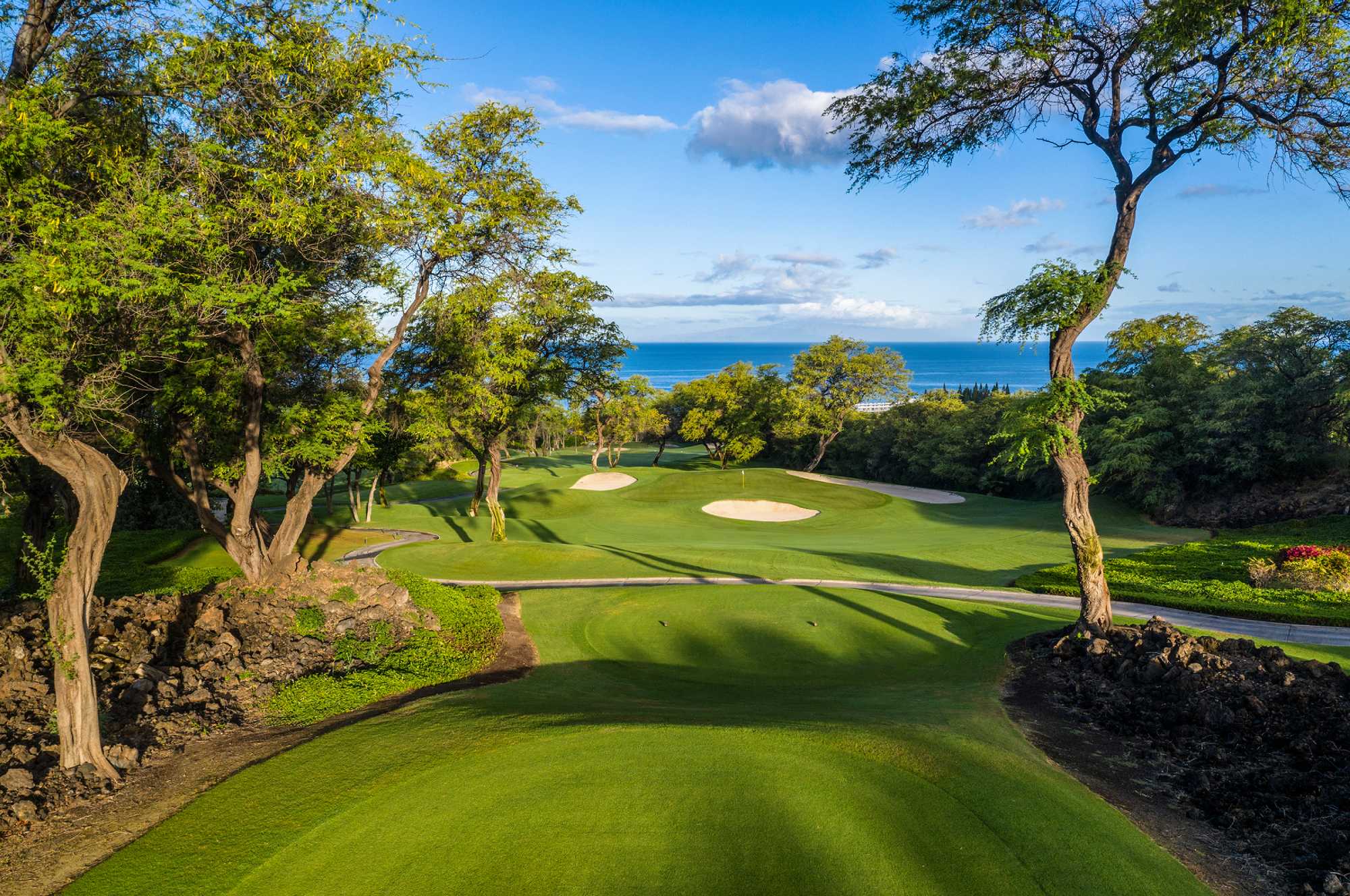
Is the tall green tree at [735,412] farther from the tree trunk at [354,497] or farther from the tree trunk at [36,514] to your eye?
the tree trunk at [36,514]

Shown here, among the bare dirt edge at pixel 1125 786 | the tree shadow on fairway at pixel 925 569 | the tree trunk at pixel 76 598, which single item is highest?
the tree trunk at pixel 76 598

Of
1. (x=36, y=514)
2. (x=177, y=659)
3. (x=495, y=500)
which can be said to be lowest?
(x=177, y=659)

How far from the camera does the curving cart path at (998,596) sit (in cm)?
1655

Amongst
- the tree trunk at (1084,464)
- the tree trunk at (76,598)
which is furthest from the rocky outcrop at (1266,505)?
the tree trunk at (76,598)

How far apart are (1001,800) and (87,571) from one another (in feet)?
35.7

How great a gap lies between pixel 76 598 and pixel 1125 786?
1306 centimetres

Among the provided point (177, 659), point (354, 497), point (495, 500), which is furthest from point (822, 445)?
point (177, 659)

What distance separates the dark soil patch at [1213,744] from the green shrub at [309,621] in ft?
42.6

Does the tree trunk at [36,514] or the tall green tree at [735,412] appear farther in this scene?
the tall green tree at [735,412]

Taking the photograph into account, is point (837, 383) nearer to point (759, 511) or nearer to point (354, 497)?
point (759, 511)

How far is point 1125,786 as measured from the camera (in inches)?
340

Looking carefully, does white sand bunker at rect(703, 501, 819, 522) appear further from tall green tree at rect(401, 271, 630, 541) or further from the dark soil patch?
the dark soil patch

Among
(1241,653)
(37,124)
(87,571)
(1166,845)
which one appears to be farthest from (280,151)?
(1241,653)

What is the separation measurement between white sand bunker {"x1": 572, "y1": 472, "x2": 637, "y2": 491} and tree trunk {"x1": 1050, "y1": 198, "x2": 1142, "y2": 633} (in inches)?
1423
